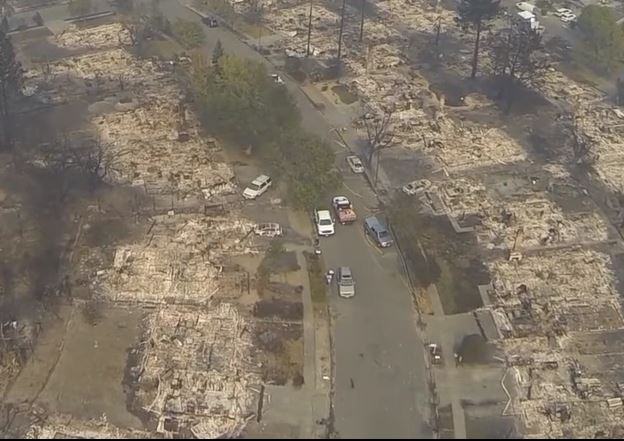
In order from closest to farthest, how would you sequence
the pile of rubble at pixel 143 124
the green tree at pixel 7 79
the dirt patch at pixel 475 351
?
the dirt patch at pixel 475 351, the pile of rubble at pixel 143 124, the green tree at pixel 7 79

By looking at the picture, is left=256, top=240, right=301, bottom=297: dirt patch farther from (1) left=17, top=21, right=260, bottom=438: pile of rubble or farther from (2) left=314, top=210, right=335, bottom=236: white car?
(2) left=314, top=210, right=335, bottom=236: white car

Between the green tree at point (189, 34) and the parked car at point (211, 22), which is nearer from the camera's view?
the green tree at point (189, 34)

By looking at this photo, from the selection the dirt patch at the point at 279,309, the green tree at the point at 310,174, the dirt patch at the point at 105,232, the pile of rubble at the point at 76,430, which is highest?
the green tree at the point at 310,174

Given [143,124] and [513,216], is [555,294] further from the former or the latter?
[143,124]

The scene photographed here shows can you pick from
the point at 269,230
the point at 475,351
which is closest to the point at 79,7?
the point at 269,230

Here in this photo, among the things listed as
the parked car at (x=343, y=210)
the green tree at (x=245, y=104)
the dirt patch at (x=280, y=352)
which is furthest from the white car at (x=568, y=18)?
the dirt patch at (x=280, y=352)

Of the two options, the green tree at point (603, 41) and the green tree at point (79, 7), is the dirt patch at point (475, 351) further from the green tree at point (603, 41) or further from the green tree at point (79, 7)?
the green tree at point (79, 7)

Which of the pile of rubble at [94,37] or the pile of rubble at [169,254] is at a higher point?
the pile of rubble at [169,254]
